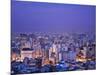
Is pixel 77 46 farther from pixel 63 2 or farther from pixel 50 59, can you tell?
pixel 63 2

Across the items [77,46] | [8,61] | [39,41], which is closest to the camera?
[8,61]

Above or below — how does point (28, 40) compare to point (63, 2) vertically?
below

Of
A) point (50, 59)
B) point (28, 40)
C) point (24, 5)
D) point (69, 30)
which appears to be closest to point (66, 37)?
point (69, 30)

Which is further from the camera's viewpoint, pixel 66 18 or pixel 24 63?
pixel 66 18

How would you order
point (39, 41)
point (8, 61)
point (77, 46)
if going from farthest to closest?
point (77, 46), point (39, 41), point (8, 61)
